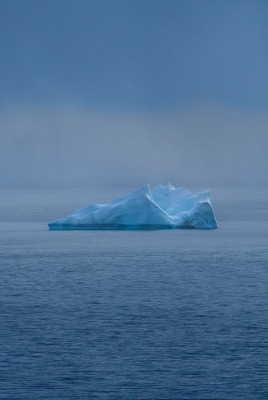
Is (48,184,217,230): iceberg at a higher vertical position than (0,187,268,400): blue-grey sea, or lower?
Result: higher

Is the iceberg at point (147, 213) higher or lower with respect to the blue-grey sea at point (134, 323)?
higher

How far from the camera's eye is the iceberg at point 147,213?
4038cm

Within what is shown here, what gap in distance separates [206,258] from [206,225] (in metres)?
8.82

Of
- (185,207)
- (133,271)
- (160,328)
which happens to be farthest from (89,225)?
(160,328)

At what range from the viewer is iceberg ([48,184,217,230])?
40375 millimetres

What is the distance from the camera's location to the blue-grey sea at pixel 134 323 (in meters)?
15.2

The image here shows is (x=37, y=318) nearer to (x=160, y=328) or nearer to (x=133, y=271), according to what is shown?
(x=160, y=328)

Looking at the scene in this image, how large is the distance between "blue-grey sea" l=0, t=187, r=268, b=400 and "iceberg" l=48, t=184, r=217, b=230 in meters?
1.94

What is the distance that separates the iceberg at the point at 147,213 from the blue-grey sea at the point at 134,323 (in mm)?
1943

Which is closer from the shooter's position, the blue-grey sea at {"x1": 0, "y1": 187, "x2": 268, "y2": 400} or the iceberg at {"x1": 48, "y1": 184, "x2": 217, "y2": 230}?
the blue-grey sea at {"x1": 0, "y1": 187, "x2": 268, "y2": 400}

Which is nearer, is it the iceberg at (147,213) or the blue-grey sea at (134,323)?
the blue-grey sea at (134,323)

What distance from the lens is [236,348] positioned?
17.7 metres

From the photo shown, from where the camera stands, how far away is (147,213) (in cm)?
4247

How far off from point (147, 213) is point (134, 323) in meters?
22.0
